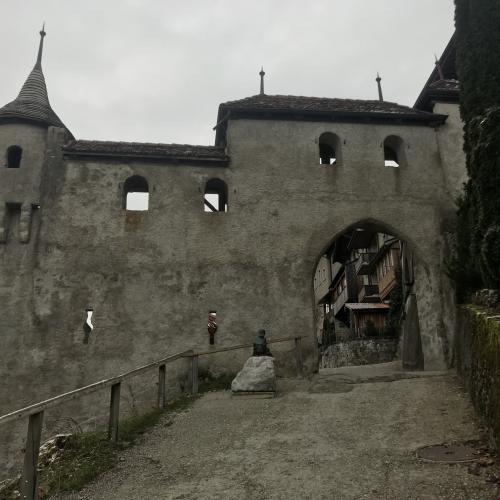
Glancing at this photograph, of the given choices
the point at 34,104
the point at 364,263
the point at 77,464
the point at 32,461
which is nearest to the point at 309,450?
the point at 77,464

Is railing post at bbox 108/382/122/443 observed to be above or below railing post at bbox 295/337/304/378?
below

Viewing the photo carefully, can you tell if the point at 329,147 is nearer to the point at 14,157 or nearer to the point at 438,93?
the point at 438,93

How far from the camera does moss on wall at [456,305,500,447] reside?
636 cm

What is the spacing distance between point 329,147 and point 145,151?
21.7ft

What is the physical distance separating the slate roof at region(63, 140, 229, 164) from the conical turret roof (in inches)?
54.0

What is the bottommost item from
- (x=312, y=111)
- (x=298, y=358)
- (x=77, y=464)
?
(x=77, y=464)

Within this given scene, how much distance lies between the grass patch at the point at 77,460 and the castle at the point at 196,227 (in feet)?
17.3

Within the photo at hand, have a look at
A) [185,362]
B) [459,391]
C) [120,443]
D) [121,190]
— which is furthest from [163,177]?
[459,391]

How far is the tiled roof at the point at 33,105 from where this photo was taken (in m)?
15.2

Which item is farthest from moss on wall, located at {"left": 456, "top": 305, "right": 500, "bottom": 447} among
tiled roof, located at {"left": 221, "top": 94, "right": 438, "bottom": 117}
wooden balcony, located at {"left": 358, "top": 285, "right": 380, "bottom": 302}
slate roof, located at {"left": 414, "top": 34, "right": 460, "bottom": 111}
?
wooden balcony, located at {"left": 358, "top": 285, "right": 380, "bottom": 302}

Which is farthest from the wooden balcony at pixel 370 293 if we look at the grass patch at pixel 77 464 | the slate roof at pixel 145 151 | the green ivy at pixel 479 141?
the grass patch at pixel 77 464

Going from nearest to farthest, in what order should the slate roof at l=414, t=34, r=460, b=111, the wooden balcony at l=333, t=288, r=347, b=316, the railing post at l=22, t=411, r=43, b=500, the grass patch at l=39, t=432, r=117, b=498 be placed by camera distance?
the railing post at l=22, t=411, r=43, b=500 → the grass patch at l=39, t=432, r=117, b=498 → the slate roof at l=414, t=34, r=460, b=111 → the wooden balcony at l=333, t=288, r=347, b=316

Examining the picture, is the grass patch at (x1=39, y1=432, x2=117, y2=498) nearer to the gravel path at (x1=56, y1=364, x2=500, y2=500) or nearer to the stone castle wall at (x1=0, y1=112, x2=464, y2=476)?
the gravel path at (x1=56, y1=364, x2=500, y2=500)

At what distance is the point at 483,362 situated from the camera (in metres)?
7.48
